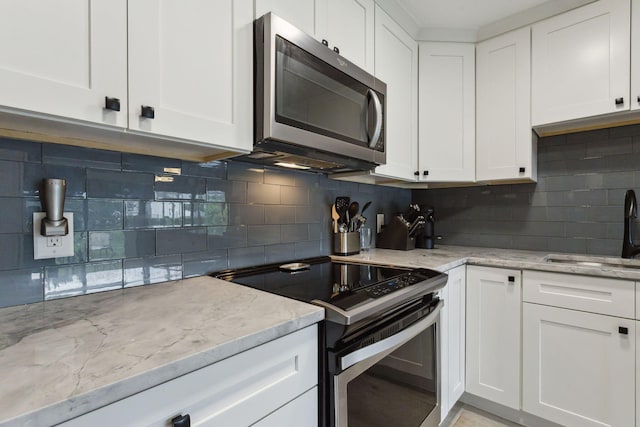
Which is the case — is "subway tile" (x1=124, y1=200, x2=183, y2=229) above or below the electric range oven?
above

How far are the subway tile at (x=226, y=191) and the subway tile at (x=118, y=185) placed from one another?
0.24m

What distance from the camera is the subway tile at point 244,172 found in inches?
54.8

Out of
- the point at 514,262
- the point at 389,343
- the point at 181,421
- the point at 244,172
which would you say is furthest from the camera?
the point at 514,262

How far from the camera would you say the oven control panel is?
107 cm

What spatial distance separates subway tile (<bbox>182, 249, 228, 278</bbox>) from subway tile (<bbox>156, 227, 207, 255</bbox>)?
0.09 feet

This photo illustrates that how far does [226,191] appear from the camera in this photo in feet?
4.50

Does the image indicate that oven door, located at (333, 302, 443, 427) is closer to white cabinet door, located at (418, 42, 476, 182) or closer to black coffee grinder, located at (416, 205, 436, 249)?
→ black coffee grinder, located at (416, 205, 436, 249)

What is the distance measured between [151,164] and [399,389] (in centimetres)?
126

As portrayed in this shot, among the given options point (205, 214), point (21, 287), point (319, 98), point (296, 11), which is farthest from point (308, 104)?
point (21, 287)

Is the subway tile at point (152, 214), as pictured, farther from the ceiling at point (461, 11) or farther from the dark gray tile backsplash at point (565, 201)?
the dark gray tile backsplash at point (565, 201)

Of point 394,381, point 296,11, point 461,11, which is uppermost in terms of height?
point 461,11

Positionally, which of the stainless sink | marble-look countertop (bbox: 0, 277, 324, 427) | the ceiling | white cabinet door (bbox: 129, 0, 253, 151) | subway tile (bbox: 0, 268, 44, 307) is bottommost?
the stainless sink

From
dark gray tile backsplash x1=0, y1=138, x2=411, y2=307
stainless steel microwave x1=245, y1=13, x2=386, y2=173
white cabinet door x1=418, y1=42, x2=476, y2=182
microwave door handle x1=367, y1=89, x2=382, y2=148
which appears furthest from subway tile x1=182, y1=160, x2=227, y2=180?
white cabinet door x1=418, y1=42, x2=476, y2=182

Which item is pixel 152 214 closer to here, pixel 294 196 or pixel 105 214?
pixel 105 214
